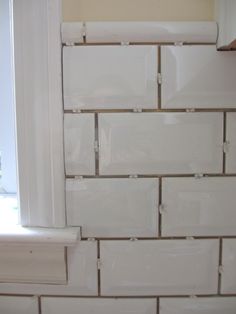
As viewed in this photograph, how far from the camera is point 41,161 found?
2.79 feet

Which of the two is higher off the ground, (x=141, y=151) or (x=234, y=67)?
(x=234, y=67)

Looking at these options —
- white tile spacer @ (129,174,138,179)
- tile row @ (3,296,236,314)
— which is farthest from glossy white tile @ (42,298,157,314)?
white tile spacer @ (129,174,138,179)

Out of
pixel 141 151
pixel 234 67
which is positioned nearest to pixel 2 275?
pixel 141 151

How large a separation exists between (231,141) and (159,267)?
1.36ft

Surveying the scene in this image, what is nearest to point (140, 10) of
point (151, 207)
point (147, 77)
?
point (147, 77)

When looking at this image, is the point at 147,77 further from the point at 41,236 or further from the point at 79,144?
the point at 41,236

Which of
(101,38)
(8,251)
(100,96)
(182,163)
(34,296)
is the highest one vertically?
(101,38)

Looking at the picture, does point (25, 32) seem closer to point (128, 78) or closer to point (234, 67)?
point (128, 78)

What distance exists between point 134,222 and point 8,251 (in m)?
0.37

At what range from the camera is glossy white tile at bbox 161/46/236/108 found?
831 millimetres

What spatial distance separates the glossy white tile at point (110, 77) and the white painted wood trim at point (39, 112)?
0.12ft

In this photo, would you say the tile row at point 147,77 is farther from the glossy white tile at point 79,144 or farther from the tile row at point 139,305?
the tile row at point 139,305

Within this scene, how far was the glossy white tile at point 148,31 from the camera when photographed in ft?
2.67

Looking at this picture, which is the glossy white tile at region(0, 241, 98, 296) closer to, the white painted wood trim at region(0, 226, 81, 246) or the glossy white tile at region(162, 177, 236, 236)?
the white painted wood trim at region(0, 226, 81, 246)
